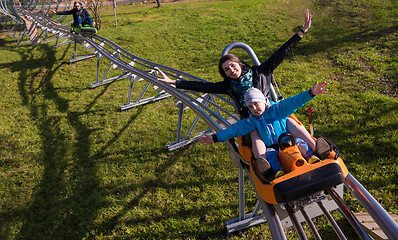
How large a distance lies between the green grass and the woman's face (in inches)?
65.7

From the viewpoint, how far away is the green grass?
365 cm

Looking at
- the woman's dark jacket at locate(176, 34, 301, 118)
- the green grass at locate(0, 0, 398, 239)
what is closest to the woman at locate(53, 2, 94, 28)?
the green grass at locate(0, 0, 398, 239)

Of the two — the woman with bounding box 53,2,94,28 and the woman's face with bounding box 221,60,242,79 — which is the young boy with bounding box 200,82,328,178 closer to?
the woman's face with bounding box 221,60,242,79

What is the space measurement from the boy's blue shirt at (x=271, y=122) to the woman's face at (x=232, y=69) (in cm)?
67

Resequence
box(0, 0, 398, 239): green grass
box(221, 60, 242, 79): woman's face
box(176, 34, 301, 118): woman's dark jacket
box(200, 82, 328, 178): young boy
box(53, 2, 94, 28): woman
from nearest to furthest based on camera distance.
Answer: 1. box(200, 82, 328, 178): young boy
2. box(221, 60, 242, 79): woman's face
3. box(176, 34, 301, 118): woman's dark jacket
4. box(0, 0, 398, 239): green grass
5. box(53, 2, 94, 28): woman

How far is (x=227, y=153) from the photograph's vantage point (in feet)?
15.2

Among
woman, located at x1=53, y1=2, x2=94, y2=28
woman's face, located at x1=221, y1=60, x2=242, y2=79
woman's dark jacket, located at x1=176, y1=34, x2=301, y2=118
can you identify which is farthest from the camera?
woman, located at x1=53, y1=2, x2=94, y2=28

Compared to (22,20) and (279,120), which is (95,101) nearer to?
(279,120)

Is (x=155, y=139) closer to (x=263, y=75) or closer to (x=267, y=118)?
(x=263, y=75)

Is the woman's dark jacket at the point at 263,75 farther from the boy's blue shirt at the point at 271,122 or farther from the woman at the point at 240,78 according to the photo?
the boy's blue shirt at the point at 271,122

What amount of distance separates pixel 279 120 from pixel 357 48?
23.2 ft

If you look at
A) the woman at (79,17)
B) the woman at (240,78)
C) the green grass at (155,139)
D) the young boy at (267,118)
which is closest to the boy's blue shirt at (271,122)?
the young boy at (267,118)

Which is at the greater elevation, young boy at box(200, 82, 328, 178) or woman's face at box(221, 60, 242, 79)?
woman's face at box(221, 60, 242, 79)

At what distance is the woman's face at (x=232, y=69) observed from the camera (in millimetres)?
3084
